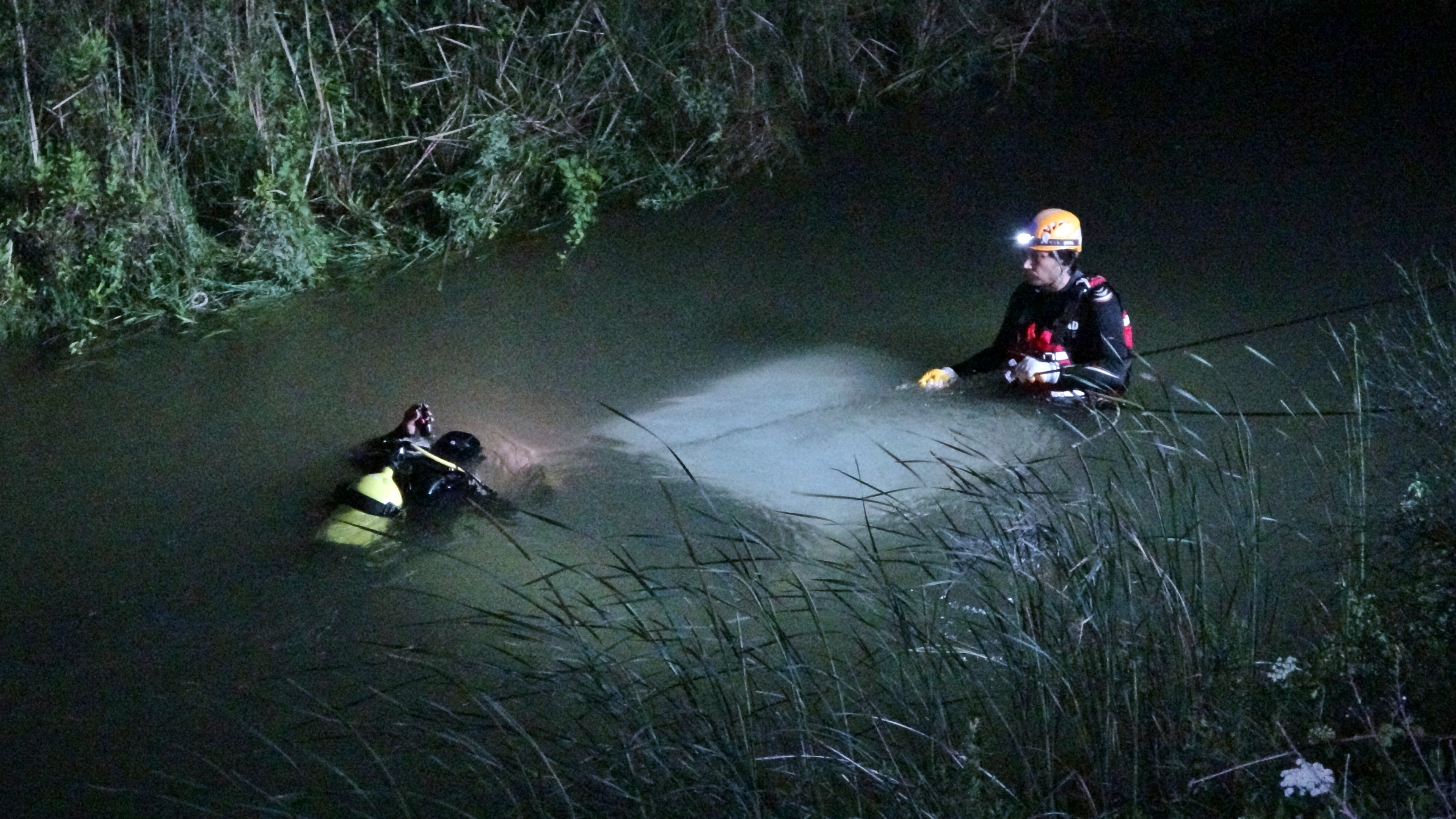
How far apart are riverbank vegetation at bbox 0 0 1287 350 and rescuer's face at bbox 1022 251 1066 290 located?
3678 mm

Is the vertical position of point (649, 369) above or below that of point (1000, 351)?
below

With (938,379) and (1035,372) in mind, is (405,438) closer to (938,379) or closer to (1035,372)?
(938,379)

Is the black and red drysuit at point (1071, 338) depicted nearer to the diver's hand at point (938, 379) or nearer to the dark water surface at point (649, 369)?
the diver's hand at point (938, 379)

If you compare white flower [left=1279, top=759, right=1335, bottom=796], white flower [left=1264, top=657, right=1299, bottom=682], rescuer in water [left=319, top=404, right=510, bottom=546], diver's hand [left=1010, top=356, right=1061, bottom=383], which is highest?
diver's hand [left=1010, top=356, right=1061, bottom=383]

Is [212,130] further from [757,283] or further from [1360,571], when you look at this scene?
[1360,571]

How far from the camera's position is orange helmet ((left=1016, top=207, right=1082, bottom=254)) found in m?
6.07

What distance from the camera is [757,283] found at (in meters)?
8.20

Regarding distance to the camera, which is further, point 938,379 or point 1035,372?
point 938,379

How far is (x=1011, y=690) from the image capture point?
3299 millimetres

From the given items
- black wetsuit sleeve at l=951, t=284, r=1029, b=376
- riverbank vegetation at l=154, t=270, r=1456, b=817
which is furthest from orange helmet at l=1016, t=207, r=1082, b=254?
riverbank vegetation at l=154, t=270, r=1456, b=817

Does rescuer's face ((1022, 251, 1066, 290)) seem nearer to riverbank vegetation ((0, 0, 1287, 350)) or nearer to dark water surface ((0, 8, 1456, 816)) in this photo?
dark water surface ((0, 8, 1456, 816))

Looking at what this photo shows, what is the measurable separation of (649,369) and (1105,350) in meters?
2.40

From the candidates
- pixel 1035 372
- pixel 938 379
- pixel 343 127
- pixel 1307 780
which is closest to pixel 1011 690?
pixel 1307 780

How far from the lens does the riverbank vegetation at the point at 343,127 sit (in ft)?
26.2
